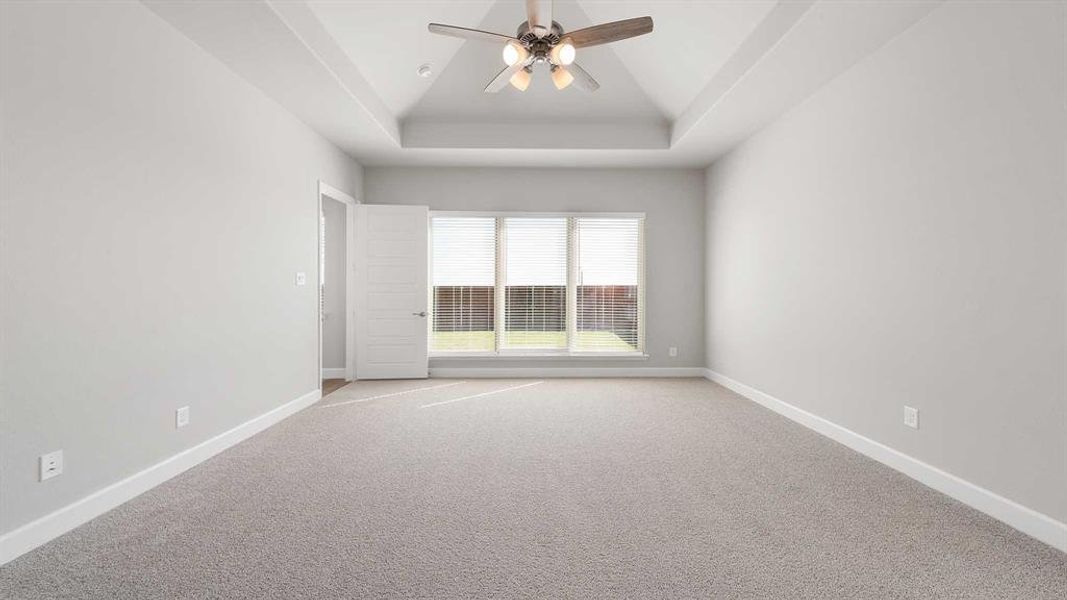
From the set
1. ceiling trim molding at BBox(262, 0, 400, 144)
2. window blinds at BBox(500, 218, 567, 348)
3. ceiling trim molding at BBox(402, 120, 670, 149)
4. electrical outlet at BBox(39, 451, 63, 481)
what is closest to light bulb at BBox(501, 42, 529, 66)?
ceiling trim molding at BBox(262, 0, 400, 144)

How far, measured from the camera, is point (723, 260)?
5.40 metres

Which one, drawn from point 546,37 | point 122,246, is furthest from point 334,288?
point 546,37

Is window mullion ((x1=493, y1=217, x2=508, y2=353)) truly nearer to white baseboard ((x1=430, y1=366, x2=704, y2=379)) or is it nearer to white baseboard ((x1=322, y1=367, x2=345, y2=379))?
white baseboard ((x1=430, y1=366, x2=704, y2=379))

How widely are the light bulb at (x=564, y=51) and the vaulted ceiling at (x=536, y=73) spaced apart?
3.70 ft

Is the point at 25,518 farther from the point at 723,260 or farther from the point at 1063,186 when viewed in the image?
the point at 723,260

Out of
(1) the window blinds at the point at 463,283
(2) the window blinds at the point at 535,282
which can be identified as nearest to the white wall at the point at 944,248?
(2) the window blinds at the point at 535,282

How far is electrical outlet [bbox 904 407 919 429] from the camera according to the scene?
2.75m

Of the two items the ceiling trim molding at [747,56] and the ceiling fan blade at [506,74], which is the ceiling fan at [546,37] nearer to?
the ceiling fan blade at [506,74]

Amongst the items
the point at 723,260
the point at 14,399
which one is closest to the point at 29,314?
the point at 14,399

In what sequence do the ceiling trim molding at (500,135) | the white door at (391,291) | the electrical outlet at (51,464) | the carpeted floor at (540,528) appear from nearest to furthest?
1. the carpeted floor at (540,528)
2. the electrical outlet at (51,464)
3. the ceiling trim molding at (500,135)
4. the white door at (391,291)

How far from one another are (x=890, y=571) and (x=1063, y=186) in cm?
182

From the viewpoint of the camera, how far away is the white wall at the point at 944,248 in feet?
6.84

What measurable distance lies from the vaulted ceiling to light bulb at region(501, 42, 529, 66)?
104 centimetres

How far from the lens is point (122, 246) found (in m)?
2.41
